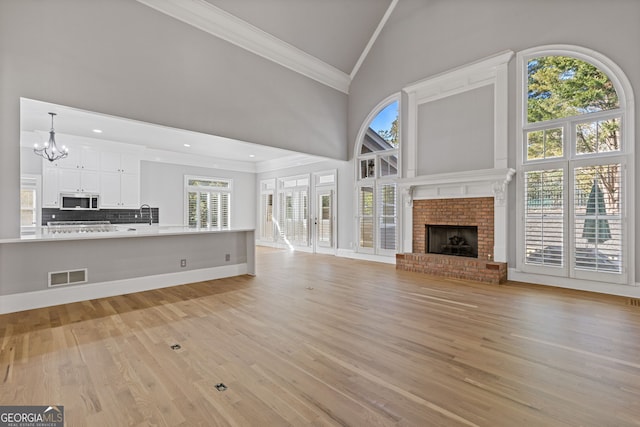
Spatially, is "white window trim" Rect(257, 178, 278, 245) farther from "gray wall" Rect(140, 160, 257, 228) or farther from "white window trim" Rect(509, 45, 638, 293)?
"white window trim" Rect(509, 45, 638, 293)

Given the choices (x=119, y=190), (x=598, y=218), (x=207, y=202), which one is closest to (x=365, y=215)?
(x=598, y=218)

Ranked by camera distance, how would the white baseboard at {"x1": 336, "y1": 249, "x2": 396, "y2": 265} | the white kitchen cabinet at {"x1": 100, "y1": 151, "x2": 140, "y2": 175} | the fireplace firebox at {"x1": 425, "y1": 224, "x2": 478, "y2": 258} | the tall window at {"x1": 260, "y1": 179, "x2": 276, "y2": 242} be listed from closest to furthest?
the fireplace firebox at {"x1": 425, "y1": 224, "x2": 478, "y2": 258} → the white baseboard at {"x1": 336, "y1": 249, "x2": 396, "y2": 265} → the white kitchen cabinet at {"x1": 100, "y1": 151, "x2": 140, "y2": 175} → the tall window at {"x1": 260, "y1": 179, "x2": 276, "y2": 242}

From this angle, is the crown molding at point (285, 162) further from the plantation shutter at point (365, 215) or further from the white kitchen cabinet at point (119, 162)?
the white kitchen cabinet at point (119, 162)

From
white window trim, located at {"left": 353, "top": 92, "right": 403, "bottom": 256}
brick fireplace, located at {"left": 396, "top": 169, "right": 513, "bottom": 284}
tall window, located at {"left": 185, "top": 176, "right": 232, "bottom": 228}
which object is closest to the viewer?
brick fireplace, located at {"left": 396, "top": 169, "right": 513, "bottom": 284}

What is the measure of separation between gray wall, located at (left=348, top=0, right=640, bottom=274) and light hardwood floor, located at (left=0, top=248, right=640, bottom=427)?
271 centimetres

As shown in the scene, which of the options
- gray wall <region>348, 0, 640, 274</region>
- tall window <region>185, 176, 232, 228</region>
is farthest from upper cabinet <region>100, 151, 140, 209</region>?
gray wall <region>348, 0, 640, 274</region>

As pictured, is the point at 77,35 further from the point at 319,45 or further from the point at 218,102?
the point at 319,45

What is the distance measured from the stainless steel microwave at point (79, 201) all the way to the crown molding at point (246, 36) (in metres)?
5.03

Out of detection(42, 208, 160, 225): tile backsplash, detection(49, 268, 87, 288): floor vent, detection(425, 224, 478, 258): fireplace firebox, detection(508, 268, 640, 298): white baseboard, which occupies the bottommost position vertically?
detection(508, 268, 640, 298): white baseboard

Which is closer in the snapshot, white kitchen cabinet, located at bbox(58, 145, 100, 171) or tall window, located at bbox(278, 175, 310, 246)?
white kitchen cabinet, located at bbox(58, 145, 100, 171)

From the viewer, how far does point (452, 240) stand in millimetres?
5969

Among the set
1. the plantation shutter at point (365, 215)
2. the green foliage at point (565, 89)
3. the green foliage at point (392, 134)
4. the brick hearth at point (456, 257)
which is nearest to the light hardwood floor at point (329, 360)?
the brick hearth at point (456, 257)

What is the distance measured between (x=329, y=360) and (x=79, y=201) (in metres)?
7.82

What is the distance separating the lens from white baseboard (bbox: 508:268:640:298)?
4113 millimetres
